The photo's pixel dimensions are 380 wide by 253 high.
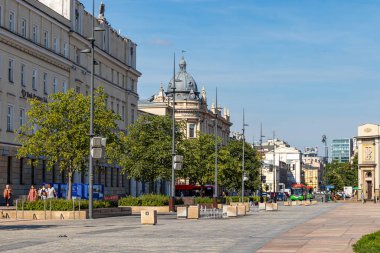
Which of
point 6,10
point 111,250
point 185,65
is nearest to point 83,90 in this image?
point 6,10

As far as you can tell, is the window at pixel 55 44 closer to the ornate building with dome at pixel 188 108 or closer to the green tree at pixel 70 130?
the green tree at pixel 70 130

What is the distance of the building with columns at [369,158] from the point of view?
156625mm

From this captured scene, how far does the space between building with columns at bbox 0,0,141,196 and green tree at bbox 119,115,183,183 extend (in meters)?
6.33

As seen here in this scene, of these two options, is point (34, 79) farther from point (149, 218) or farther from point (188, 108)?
point (188, 108)

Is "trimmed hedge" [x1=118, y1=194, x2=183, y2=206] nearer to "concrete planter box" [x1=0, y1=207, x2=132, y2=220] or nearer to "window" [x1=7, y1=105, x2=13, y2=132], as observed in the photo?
A: "window" [x1=7, y1=105, x2=13, y2=132]

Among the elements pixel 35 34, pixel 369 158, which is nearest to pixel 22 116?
pixel 35 34

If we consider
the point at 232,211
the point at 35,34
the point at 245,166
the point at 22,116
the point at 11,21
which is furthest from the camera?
the point at 245,166

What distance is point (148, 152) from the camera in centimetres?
7438

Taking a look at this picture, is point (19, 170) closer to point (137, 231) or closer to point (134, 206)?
point (134, 206)

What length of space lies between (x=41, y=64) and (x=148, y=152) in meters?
12.2

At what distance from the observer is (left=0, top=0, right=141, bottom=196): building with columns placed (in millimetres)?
63500

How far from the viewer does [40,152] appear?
178ft

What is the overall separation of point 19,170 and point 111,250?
1769 inches

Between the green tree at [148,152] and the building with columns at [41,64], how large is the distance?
633cm
